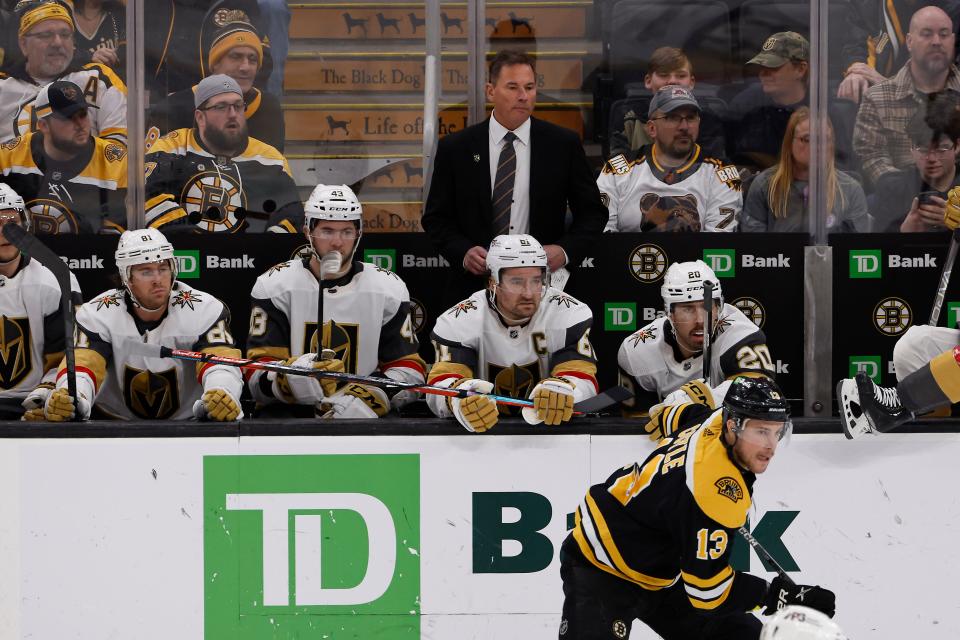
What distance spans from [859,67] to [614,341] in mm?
1261

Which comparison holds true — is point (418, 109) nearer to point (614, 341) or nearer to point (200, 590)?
point (614, 341)

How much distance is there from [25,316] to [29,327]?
4 centimetres

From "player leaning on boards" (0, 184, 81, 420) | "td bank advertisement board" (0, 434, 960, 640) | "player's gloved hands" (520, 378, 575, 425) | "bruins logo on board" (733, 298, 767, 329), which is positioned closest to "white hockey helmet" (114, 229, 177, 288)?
"player leaning on boards" (0, 184, 81, 420)

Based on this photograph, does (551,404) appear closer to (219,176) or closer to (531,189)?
(531,189)

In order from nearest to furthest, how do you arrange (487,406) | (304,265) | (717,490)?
(717,490), (487,406), (304,265)

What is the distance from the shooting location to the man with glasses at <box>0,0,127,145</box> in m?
5.01

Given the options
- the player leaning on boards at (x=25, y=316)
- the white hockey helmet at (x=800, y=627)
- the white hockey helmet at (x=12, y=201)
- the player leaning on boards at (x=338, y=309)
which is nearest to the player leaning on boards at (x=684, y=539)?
the white hockey helmet at (x=800, y=627)

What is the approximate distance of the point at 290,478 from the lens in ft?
13.9

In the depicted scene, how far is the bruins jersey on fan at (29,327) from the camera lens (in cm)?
480

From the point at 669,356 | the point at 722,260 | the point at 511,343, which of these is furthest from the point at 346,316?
the point at 722,260

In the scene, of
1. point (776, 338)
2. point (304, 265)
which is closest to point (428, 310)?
point (304, 265)

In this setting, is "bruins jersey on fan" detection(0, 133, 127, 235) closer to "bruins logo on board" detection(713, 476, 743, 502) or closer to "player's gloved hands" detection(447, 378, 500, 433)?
"player's gloved hands" detection(447, 378, 500, 433)

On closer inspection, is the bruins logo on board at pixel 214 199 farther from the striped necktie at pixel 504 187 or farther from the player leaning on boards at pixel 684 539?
the player leaning on boards at pixel 684 539

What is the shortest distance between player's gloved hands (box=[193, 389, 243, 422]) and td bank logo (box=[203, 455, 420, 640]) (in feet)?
0.45
